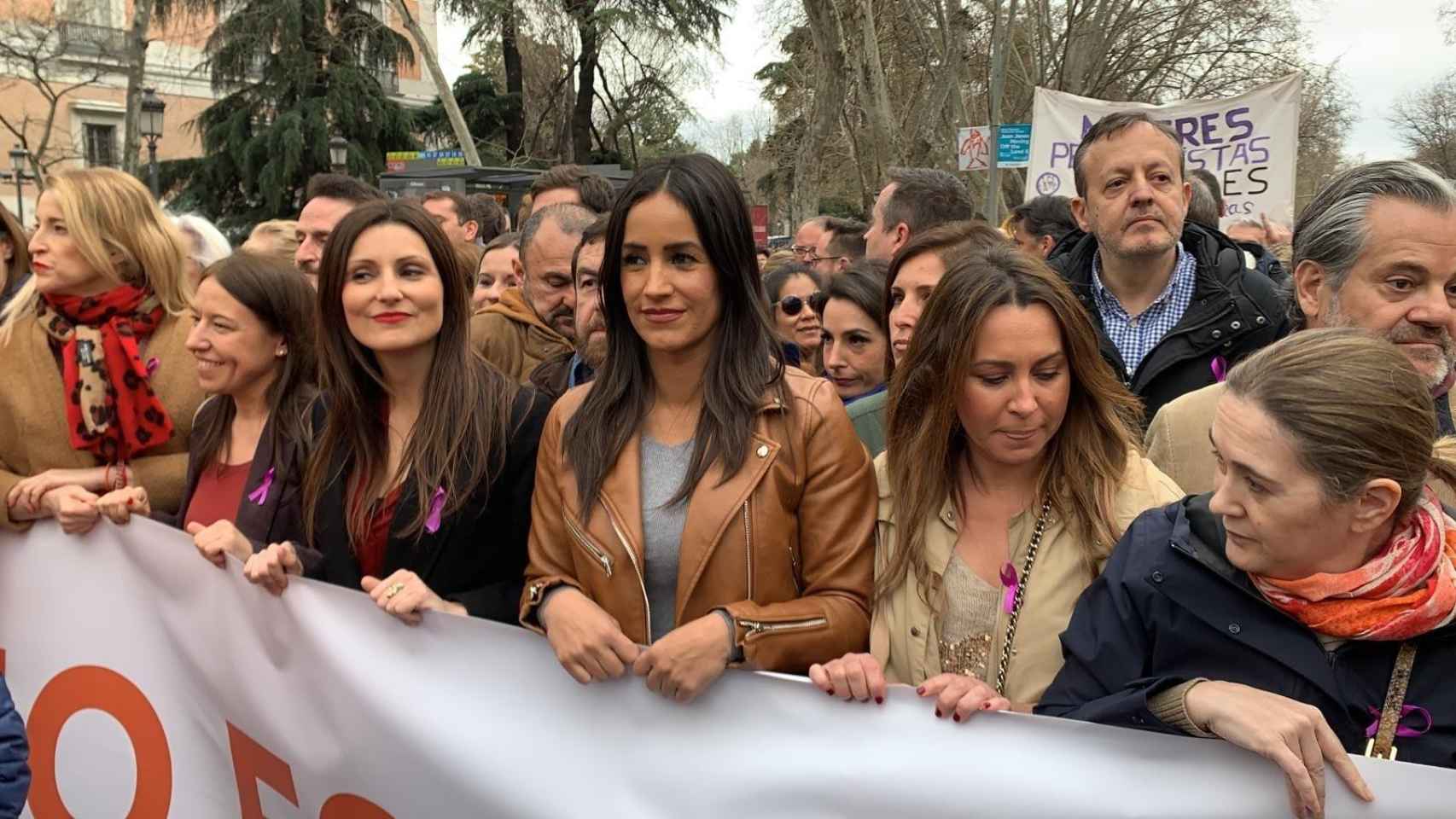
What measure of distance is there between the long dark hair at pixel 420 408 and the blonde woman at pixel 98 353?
887mm

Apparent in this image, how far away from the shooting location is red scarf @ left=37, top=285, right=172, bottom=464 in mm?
3330

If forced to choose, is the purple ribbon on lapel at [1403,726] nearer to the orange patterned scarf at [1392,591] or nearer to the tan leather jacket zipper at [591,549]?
the orange patterned scarf at [1392,591]

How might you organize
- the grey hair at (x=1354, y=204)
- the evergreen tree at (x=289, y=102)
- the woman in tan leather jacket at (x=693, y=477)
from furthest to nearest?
the evergreen tree at (x=289, y=102), the grey hair at (x=1354, y=204), the woman in tan leather jacket at (x=693, y=477)

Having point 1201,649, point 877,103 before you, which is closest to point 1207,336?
point 1201,649

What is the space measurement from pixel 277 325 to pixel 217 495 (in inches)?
19.2

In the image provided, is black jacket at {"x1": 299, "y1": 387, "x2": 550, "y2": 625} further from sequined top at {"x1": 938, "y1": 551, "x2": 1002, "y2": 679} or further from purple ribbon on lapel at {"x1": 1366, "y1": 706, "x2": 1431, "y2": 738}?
purple ribbon on lapel at {"x1": 1366, "y1": 706, "x2": 1431, "y2": 738}

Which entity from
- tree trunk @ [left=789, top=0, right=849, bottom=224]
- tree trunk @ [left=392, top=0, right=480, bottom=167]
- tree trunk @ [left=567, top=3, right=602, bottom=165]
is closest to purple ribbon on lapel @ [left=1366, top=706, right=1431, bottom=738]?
tree trunk @ [left=789, top=0, right=849, bottom=224]

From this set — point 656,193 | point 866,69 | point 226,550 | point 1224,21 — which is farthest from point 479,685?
point 1224,21

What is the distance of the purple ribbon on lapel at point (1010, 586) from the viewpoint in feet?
7.23

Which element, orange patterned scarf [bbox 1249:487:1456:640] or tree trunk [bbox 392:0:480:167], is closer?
orange patterned scarf [bbox 1249:487:1456:640]

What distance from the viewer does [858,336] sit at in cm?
354

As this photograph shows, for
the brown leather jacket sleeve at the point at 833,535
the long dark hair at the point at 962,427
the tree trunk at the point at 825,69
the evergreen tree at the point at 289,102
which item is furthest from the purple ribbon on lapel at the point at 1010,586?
the evergreen tree at the point at 289,102

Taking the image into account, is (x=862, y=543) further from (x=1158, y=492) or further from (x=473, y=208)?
(x=473, y=208)

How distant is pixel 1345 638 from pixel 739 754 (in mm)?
994
